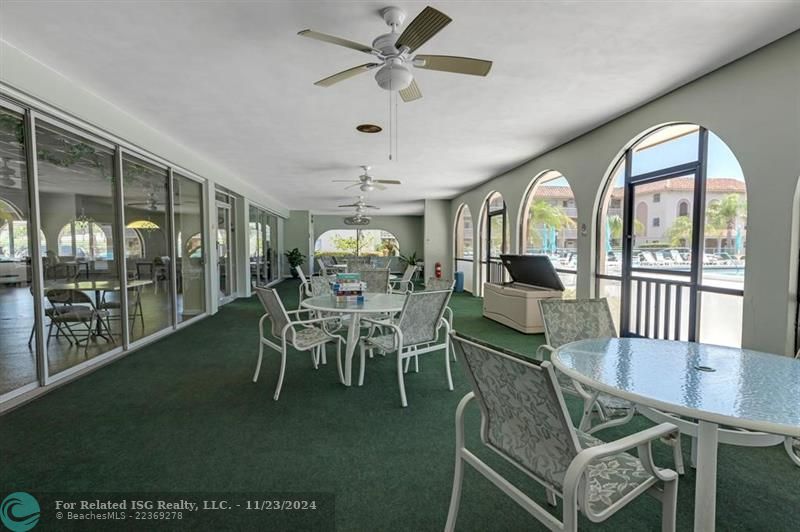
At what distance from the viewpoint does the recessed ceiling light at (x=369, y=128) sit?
458 cm

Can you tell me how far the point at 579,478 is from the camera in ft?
3.41

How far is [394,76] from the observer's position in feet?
7.66

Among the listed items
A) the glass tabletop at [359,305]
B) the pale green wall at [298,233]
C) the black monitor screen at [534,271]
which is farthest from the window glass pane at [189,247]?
the pale green wall at [298,233]

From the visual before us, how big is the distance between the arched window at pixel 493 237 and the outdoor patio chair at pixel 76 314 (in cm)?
664

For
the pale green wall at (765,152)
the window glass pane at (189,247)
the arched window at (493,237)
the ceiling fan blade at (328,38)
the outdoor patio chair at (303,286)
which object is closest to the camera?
the ceiling fan blade at (328,38)

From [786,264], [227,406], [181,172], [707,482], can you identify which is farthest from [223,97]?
[786,264]

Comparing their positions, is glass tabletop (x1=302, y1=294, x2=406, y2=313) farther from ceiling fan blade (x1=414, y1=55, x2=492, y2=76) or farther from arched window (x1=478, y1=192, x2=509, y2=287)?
arched window (x1=478, y1=192, x2=509, y2=287)

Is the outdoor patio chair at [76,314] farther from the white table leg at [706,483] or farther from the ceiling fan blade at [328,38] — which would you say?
the white table leg at [706,483]

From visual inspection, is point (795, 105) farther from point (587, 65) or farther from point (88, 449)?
point (88, 449)

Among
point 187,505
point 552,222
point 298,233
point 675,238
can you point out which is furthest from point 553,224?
point 298,233

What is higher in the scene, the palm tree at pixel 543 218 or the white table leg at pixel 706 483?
the palm tree at pixel 543 218

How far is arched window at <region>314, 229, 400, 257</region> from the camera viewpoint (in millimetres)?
17266

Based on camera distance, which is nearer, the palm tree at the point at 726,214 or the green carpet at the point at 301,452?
the green carpet at the point at 301,452

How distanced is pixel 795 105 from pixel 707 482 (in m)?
2.79
